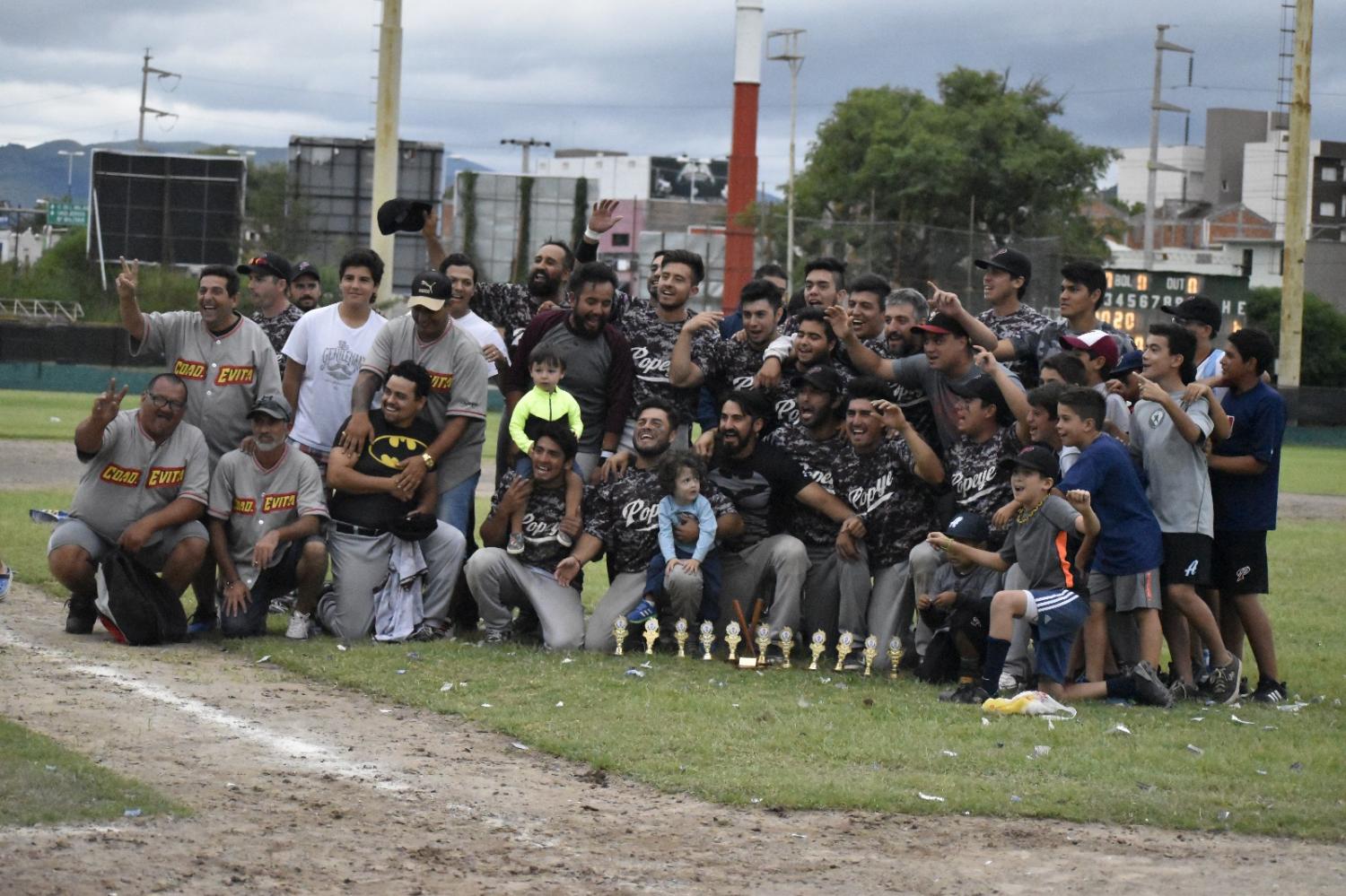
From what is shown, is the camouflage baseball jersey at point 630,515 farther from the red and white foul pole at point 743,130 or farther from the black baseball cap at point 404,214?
the red and white foul pole at point 743,130

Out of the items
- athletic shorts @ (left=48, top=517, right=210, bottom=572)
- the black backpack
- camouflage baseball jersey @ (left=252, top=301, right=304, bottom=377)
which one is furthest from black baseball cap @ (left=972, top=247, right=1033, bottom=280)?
the black backpack

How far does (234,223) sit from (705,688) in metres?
53.7

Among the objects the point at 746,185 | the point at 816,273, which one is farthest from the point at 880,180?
the point at 816,273

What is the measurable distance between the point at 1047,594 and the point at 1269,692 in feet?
4.99

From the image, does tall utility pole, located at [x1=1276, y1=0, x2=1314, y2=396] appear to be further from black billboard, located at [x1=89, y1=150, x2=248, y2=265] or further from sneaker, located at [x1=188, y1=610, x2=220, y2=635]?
black billboard, located at [x1=89, y1=150, x2=248, y2=265]

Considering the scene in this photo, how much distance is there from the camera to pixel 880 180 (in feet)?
231

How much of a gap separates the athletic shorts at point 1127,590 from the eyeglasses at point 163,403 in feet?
16.6

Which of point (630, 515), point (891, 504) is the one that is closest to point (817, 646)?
point (891, 504)

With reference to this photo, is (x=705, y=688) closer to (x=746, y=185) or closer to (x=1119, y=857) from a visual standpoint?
(x=1119, y=857)

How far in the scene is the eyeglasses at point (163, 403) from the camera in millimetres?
9234

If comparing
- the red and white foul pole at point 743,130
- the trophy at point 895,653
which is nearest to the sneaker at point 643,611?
the trophy at point 895,653

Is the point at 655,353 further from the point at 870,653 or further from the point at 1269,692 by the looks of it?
the point at 1269,692

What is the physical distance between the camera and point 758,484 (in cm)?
963

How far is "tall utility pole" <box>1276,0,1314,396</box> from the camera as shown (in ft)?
101
